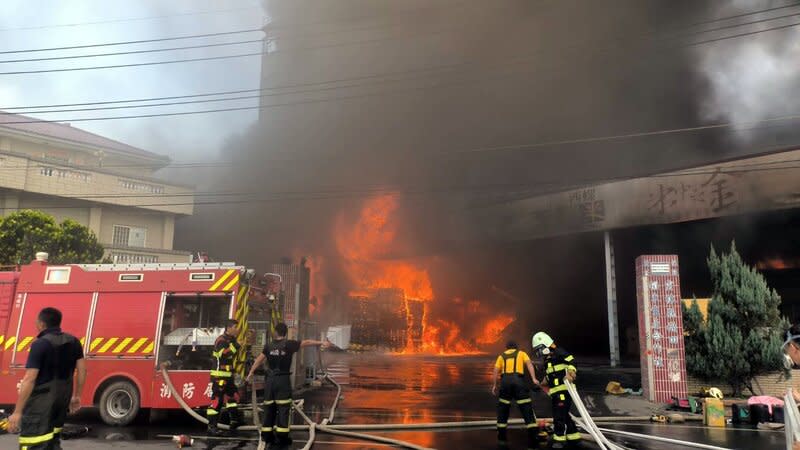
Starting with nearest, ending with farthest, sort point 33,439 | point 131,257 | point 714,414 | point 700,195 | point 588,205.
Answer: point 33,439 → point 714,414 → point 700,195 → point 588,205 → point 131,257

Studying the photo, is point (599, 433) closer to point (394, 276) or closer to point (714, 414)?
point (714, 414)

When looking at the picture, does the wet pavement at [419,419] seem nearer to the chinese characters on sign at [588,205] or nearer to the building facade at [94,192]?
the chinese characters on sign at [588,205]

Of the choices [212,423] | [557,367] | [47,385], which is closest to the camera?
[47,385]

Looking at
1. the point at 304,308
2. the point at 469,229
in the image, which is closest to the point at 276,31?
the point at 469,229

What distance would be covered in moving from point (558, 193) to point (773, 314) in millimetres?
10146

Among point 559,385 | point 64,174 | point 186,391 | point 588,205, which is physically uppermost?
point 64,174

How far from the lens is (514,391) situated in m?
6.58

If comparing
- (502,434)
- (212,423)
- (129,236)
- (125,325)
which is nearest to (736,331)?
(502,434)

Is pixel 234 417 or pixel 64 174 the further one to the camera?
pixel 64 174

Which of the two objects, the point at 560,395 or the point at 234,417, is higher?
the point at 560,395

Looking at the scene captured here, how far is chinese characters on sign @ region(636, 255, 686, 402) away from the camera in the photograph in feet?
32.5

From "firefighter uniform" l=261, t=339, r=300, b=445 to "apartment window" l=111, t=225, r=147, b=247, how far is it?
24.8 m

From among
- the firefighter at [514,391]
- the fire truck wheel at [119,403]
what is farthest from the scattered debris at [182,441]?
the firefighter at [514,391]

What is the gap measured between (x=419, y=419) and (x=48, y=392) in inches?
214
